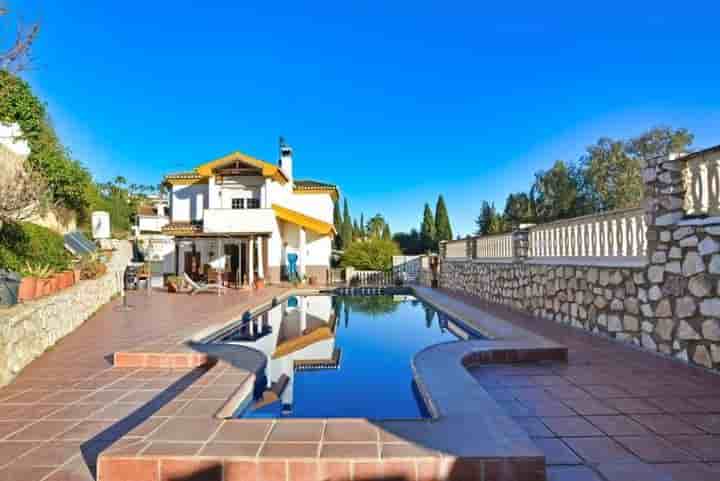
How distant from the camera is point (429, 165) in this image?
31625 mm

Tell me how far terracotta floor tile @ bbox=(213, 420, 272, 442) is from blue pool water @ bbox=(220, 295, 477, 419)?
0.92 m

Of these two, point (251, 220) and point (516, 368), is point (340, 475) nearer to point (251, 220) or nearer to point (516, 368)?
point (516, 368)

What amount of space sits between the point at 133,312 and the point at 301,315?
4818 millimetres

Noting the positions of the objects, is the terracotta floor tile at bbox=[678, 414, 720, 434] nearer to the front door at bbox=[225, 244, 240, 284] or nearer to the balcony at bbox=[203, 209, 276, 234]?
the balcony at bbox=[203, 209, 276, 234]

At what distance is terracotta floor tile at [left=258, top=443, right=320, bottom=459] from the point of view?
2729 millimetres

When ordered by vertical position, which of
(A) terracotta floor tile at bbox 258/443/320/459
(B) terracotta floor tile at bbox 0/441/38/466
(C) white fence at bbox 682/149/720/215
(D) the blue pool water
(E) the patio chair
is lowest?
(D) the blue pool water

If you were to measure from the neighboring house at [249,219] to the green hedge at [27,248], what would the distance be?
9025 millimetres

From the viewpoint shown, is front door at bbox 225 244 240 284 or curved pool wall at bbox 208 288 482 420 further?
front door at bbox 225 244 240 284

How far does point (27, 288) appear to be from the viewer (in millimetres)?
7508

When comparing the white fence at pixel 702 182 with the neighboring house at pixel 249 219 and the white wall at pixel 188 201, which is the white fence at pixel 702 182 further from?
the white wall at pixel 188 201

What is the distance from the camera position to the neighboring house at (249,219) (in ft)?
70.3

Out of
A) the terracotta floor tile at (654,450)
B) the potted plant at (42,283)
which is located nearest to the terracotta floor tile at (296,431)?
the terracotta floor tile at (654,450)

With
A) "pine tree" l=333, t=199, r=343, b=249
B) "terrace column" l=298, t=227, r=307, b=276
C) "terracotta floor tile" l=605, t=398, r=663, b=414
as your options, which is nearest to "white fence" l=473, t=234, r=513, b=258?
"terracotta floor tile" l=605, t=398, r=663, b=414

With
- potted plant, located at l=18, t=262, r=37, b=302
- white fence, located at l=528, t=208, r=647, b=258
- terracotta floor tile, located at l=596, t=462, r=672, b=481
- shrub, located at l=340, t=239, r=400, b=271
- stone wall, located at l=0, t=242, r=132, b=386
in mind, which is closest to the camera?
terracotta floor tile, located at l=596, t=462, r=672, b=481
